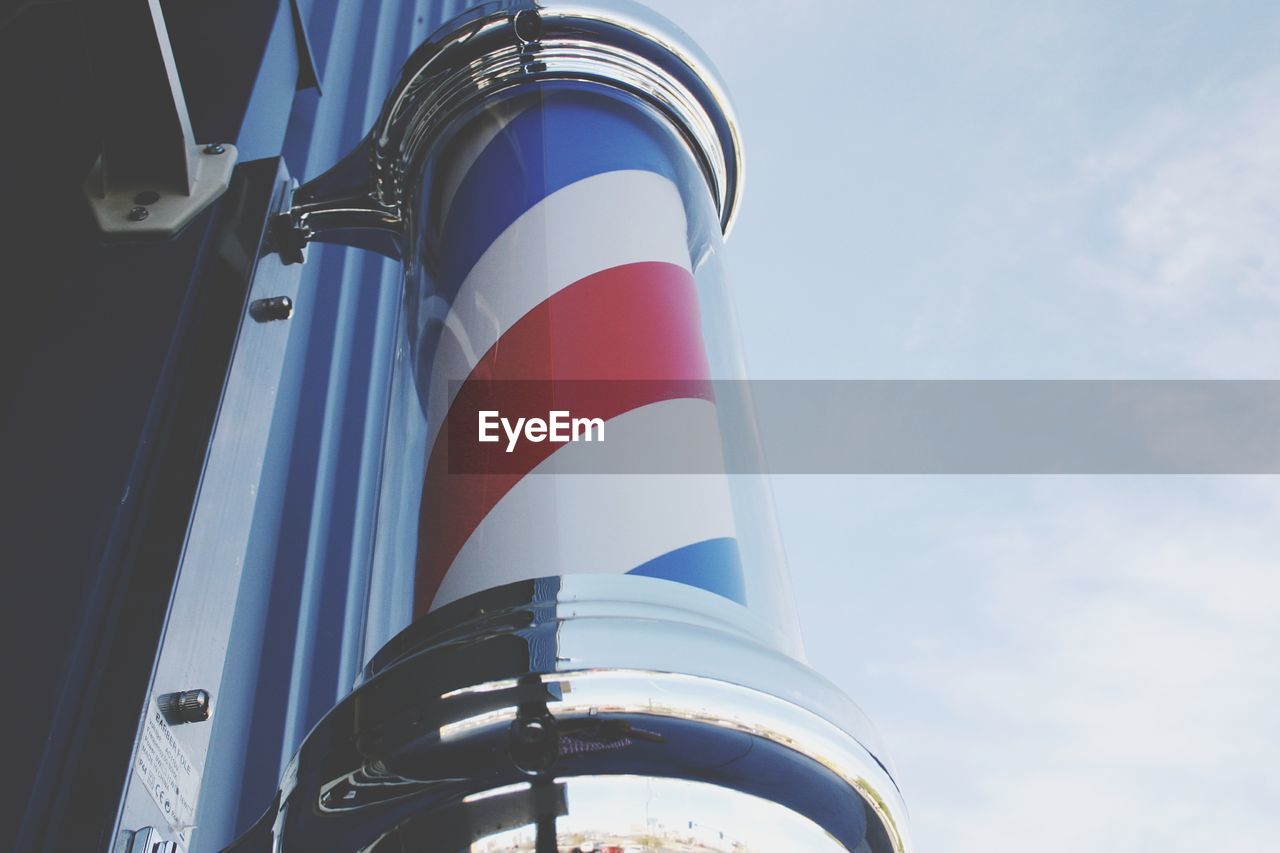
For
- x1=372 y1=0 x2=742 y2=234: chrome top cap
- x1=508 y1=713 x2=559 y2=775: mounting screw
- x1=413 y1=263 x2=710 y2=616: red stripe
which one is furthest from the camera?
x1=372 y1=0 x2=742 y2=234: chrome top cap

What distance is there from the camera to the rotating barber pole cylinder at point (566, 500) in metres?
0.28

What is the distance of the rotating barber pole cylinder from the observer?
284 millimetres

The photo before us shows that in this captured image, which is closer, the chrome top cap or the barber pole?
the barber pole

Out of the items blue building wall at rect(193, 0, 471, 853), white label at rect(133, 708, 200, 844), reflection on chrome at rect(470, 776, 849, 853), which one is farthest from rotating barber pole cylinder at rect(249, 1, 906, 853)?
blue building wall at rect(193, 0, 471, 853)

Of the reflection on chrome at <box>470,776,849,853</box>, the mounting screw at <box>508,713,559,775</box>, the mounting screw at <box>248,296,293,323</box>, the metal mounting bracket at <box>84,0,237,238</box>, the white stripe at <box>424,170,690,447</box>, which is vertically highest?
the metal mounting bracket at <box>84,0,237,238</box>

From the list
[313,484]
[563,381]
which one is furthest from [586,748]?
[313,484]

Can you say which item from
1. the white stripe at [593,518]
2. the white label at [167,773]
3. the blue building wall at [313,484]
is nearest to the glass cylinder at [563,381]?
the white stripe at [593,518]

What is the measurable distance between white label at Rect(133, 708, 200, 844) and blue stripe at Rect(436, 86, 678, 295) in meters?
0.21

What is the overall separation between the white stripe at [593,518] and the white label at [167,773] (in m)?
0.17

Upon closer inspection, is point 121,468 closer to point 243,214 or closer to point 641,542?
point 243,214

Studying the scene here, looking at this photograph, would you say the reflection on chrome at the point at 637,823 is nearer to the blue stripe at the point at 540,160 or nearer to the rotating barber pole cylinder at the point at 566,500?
the rotating barber pole cylinder at the point at 566,500

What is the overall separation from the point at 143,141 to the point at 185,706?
0.29m

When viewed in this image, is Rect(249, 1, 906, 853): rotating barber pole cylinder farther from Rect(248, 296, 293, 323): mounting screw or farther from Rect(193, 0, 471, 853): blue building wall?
Rect(193, 0, 471, 853): blue building wall

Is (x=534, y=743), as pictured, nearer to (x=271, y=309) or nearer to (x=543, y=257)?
(x=543, y=257)
